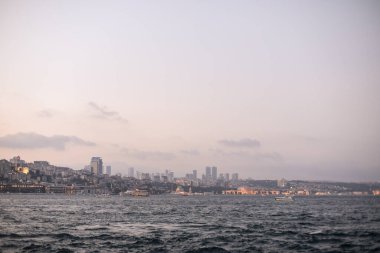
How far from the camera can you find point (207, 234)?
178ft

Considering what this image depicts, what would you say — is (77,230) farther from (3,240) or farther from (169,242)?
(169,242)

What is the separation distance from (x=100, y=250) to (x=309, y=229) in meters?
31.5

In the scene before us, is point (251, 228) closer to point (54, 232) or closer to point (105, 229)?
point (105, 229)

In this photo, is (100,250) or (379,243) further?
(379,243)

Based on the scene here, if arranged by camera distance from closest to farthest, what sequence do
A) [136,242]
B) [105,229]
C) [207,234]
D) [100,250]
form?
1. [100,250]
2. [136,242]
3. [207,234]
4. [105,229]

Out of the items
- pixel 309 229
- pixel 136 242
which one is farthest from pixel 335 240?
pixel 136 242

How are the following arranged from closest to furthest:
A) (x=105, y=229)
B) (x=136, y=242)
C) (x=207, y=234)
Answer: (x=136, y=242)
(x=207, y=234)
(x=105, y=229)

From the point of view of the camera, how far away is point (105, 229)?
5812cm

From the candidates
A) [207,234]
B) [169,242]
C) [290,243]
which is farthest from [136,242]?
[290,243]

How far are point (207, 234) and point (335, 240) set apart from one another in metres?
14.7

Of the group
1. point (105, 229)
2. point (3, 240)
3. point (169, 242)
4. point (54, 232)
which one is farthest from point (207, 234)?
point (3, 240)

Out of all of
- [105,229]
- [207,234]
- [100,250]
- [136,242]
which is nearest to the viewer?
[100,250]

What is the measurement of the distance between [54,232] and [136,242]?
1362 centimetres

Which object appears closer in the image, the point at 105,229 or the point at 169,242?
the point at 169,242
